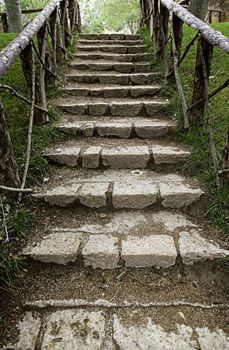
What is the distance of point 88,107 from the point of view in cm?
345

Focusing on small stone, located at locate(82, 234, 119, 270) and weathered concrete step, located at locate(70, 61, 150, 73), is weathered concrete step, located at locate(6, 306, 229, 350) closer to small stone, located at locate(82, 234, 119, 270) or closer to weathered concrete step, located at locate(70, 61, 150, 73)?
small stone, located at locate(82, 234, 119, 270)

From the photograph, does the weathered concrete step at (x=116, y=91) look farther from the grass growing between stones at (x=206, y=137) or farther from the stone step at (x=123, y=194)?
the stone step at (x=123, y=194)

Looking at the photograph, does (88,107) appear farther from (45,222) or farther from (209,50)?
(45,222)

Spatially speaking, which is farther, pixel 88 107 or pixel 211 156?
pixel 88 107

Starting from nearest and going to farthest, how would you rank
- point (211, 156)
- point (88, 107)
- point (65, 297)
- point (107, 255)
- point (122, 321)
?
point (122, 321) → point (65, 297) → point (107, 255) → point (211, 156) → point (88, 107)

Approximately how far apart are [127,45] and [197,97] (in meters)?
3.24

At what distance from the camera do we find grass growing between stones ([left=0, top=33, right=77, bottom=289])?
6.07ft

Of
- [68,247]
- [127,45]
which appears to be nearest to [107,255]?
[68,247]

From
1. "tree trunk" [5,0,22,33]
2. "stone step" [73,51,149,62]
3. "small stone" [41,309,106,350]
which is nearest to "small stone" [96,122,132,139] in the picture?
"small stone" [41,309,106,350]

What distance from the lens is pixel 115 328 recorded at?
1625 millimetres

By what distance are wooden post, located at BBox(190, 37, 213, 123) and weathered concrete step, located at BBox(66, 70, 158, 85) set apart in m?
1.34

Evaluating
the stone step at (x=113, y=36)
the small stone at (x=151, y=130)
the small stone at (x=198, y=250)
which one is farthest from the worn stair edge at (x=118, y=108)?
the stone step at (x=113, y=36)

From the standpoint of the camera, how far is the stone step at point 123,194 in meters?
2.29

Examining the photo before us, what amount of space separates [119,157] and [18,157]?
34.1 inches
